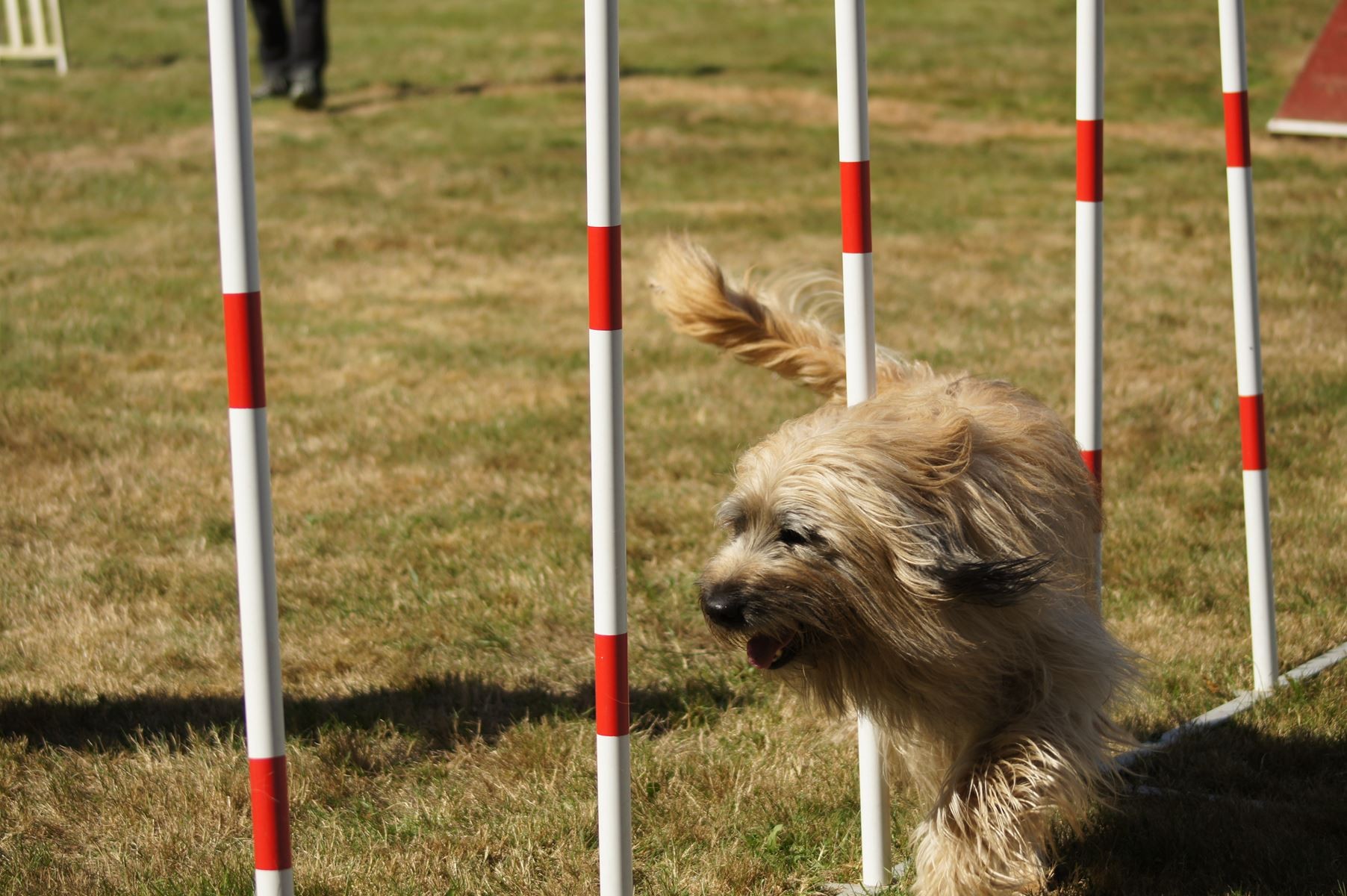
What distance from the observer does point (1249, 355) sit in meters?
4.07

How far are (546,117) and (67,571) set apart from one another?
10.6 metres

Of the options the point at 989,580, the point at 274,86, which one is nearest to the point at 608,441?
the point at 989,580

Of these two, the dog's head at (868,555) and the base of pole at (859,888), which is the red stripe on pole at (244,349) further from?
the base of pole at (859,888)

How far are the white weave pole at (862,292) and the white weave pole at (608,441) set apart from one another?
2.15 ft

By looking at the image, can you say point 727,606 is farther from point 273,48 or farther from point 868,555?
point 273,48

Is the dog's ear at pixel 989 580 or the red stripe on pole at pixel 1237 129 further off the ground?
the red stripe on pole at pixel 1237 129

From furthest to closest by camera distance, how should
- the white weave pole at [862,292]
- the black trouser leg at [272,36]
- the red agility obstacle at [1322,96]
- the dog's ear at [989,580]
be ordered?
the black trouser leg at [272,36] < the red agility obstacle at [1322,96] < the white weave pole at [862,292] < the dog's ear at [989,580]

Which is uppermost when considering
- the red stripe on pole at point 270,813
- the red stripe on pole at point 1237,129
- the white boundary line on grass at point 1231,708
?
the red stripe on pole at point 1237,129

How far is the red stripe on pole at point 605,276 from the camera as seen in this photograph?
265cm

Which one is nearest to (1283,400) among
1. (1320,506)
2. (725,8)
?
(1320,506)

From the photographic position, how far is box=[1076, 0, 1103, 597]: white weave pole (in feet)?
12.1

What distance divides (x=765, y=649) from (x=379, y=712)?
62.7 inches

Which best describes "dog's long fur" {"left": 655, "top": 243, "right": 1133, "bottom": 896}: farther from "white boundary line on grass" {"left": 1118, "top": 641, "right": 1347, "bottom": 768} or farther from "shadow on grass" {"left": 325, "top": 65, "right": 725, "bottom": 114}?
"shadow on grass" {"left": 325, "top": 65, "right": 725, "bottom": 114}

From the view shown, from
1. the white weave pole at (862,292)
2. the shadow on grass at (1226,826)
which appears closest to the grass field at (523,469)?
the shadow on grass at (1226,826)
